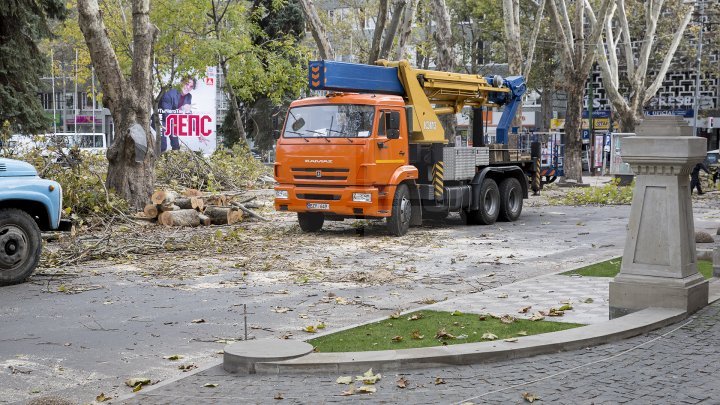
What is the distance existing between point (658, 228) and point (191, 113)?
38337 millimetres

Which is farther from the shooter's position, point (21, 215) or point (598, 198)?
point (598, 198)

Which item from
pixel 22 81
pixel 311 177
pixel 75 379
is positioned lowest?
pixel 75 379

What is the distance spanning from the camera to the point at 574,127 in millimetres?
36719

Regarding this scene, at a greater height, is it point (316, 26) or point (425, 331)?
point (316, 26)

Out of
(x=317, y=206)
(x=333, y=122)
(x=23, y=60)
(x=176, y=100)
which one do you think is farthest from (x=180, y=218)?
(x=176, y=100)

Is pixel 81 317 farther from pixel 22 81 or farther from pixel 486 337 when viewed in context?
pixel 22 81

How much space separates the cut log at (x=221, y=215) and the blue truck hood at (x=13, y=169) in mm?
8178

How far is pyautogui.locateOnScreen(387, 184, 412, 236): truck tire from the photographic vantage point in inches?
720

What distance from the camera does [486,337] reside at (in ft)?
27.4

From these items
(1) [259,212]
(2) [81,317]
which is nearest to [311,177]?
(1) [259,212]

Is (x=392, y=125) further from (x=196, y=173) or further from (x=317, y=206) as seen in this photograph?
(x=196, y=173)

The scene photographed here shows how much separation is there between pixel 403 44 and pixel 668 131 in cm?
1993

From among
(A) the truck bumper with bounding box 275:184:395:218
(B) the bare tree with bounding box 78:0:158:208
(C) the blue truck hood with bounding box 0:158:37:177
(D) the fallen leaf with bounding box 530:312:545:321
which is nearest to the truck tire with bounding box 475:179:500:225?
(A) the truck bumper with bounding box 275:184:395:218

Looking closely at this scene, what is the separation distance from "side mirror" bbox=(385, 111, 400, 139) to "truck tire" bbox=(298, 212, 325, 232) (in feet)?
7.25
